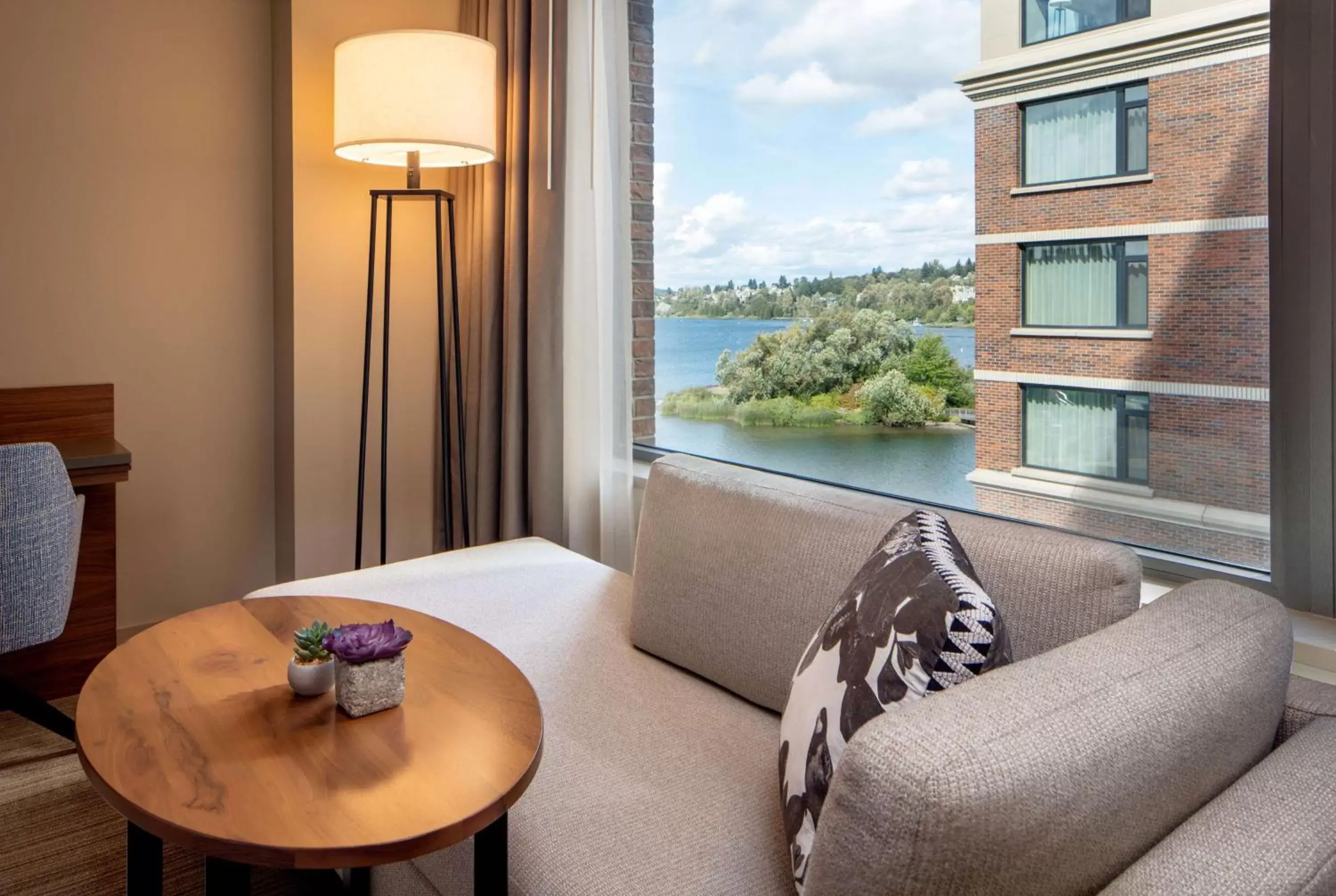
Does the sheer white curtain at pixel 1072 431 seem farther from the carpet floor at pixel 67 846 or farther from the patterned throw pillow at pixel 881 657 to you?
the carpet floor at pixel 67 846

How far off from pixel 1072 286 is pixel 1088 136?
0.90ft

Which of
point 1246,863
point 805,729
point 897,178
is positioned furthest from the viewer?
point 897,178

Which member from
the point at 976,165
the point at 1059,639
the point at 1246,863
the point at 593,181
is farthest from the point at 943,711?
the point at 593,181

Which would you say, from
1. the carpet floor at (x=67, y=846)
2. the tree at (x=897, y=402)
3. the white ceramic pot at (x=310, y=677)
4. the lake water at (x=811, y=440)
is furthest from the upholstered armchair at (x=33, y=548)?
the tree at (x=897, y=402)

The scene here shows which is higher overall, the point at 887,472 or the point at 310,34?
the point at 310,34

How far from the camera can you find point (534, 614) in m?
2.09

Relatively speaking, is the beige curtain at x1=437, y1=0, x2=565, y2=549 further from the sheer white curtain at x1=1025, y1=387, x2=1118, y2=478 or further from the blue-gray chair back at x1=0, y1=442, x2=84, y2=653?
the sheer white curtain at x1=1025, y1=387, x2=1118, y2=478

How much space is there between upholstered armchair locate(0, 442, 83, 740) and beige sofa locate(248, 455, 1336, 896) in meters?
0.61

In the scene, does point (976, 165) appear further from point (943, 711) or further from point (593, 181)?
point (943, 711)

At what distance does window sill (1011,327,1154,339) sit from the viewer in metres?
1.78

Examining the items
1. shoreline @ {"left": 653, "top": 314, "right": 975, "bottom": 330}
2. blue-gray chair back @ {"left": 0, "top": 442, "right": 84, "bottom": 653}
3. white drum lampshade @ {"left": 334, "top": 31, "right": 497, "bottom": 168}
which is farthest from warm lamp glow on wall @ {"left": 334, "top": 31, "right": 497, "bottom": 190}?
blue-gray chair back @ {"left": 0, "top": 442, "right": 84, "bottom": 653}

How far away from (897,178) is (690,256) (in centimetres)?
76

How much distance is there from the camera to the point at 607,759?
1.50m

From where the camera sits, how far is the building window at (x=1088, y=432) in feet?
5.93
